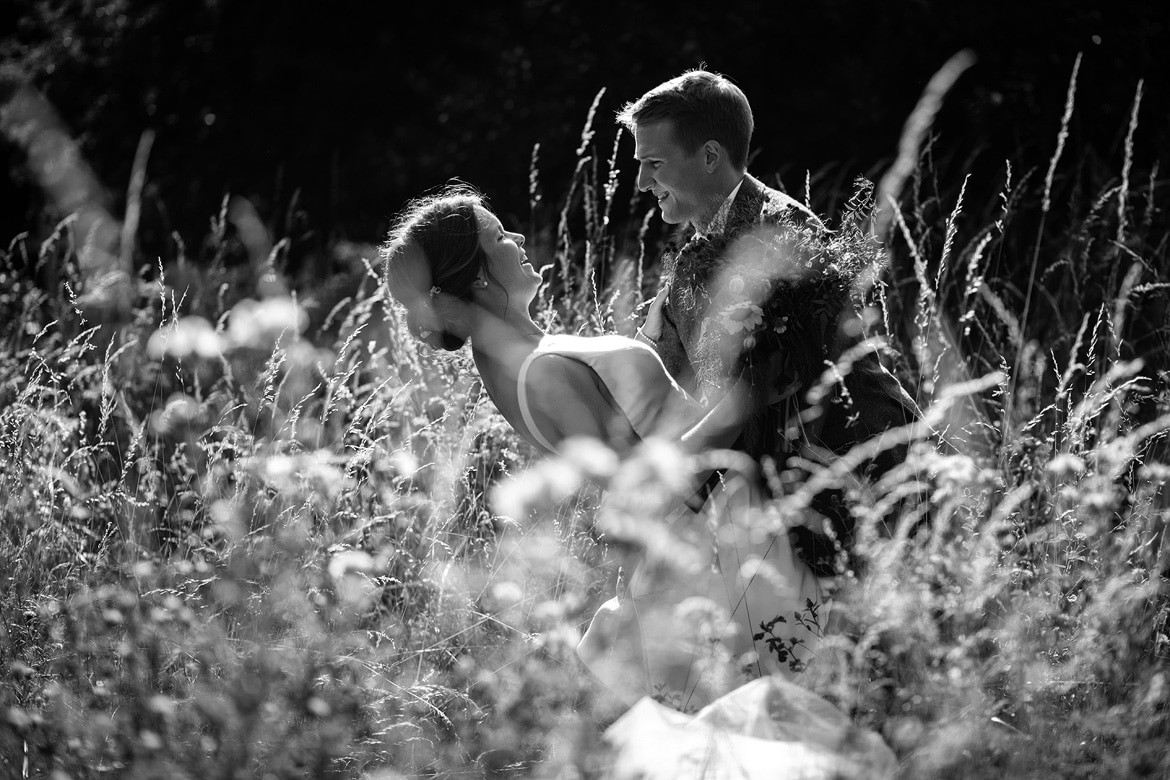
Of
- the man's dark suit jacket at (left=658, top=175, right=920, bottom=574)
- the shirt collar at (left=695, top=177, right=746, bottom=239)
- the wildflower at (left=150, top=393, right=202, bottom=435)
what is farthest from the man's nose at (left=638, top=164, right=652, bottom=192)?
the wildflower at (left=150, top=393, right=202, bottom=435)

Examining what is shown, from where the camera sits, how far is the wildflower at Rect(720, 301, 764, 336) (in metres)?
2.50

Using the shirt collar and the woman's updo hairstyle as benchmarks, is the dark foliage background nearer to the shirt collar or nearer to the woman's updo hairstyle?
the shirt collar

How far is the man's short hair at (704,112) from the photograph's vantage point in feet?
10.1

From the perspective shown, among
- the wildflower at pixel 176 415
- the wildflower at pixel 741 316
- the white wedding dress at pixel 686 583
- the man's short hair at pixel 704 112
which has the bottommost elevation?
the white wedding dress at pixel 686 583

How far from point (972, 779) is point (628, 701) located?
743 mm

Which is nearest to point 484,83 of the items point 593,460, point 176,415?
point 176,415

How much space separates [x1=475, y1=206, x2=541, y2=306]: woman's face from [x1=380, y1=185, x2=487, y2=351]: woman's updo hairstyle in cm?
2

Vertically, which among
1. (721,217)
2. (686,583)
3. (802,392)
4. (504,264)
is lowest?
(686,583)

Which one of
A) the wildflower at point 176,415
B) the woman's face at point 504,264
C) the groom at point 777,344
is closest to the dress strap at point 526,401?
the woman's face at point 504,264

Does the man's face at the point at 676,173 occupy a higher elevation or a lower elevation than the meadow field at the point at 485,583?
higher

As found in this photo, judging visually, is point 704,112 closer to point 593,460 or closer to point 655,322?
point 655,322

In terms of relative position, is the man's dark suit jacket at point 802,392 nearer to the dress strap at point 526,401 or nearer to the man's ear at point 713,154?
the man's ear at point 713,154

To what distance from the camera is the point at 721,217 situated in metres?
2.84

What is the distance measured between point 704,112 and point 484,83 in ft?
15.0
